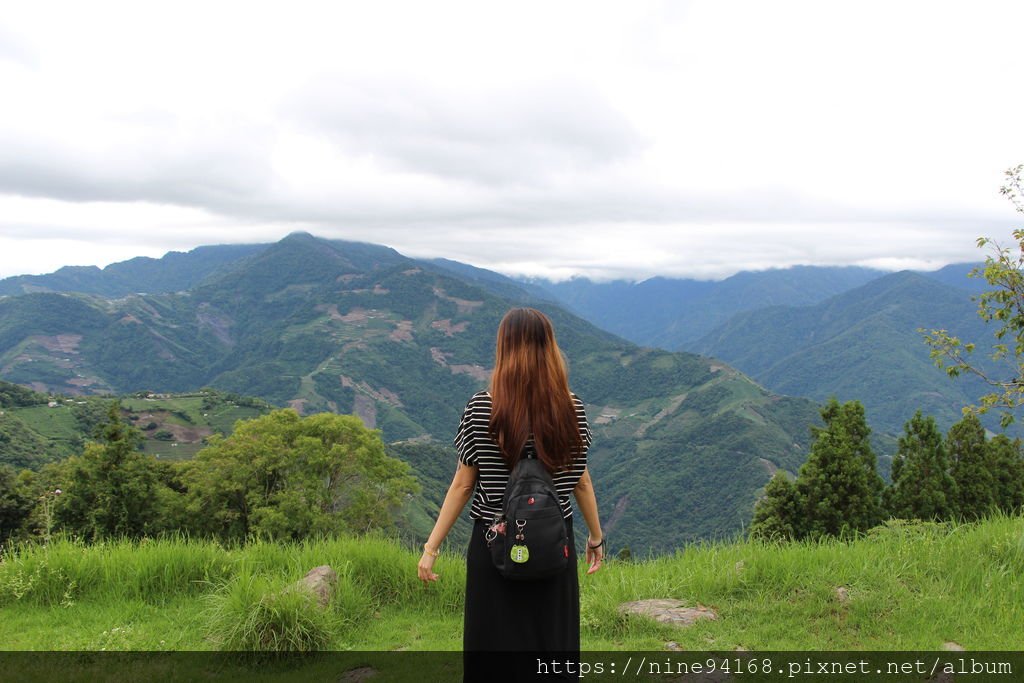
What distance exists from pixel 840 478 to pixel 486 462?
23.1 m

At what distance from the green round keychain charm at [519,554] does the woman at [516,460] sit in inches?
12.2

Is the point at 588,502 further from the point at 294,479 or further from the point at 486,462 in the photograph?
the point at 294,479

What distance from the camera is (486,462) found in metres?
3.20

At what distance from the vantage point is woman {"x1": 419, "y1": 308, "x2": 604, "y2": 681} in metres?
3.12

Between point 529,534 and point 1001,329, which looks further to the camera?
point 1001,329

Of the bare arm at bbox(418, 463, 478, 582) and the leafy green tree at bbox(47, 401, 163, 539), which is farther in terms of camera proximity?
the leafy green tree at bbox(47, 401, 163, 539)

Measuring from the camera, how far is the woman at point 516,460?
3117mm

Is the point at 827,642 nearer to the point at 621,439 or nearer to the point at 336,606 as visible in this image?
the point at 336,606

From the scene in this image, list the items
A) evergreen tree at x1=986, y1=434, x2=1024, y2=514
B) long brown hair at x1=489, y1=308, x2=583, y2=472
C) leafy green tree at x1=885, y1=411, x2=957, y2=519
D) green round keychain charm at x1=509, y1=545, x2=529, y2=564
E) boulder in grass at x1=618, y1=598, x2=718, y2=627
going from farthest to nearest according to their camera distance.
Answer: evergreen tree at x1=986, y1=434, x2=1024, y2=514
leafy green tree at x1=885, y1=411, x2=957, y2=519
boulder in grass at x1=618, y1=598, x2=718, y2=627
long brown hair at x1=489, y1=308, x2=583, y2=472
green round keychain charm at x1=509, y1=545, x2=529, y2=564

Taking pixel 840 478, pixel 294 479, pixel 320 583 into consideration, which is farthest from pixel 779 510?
pixel 320 583

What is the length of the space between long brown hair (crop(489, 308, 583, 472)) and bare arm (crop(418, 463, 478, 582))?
10.5 inches

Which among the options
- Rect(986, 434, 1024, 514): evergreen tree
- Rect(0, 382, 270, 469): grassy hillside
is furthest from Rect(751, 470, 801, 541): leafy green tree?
Rect(0, 382, 270, 469): grassy hillside

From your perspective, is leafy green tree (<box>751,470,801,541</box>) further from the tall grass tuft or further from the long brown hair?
the long brown hair

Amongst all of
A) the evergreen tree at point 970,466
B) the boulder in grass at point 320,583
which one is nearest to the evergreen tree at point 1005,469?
the evergreen tree at point 970,466
